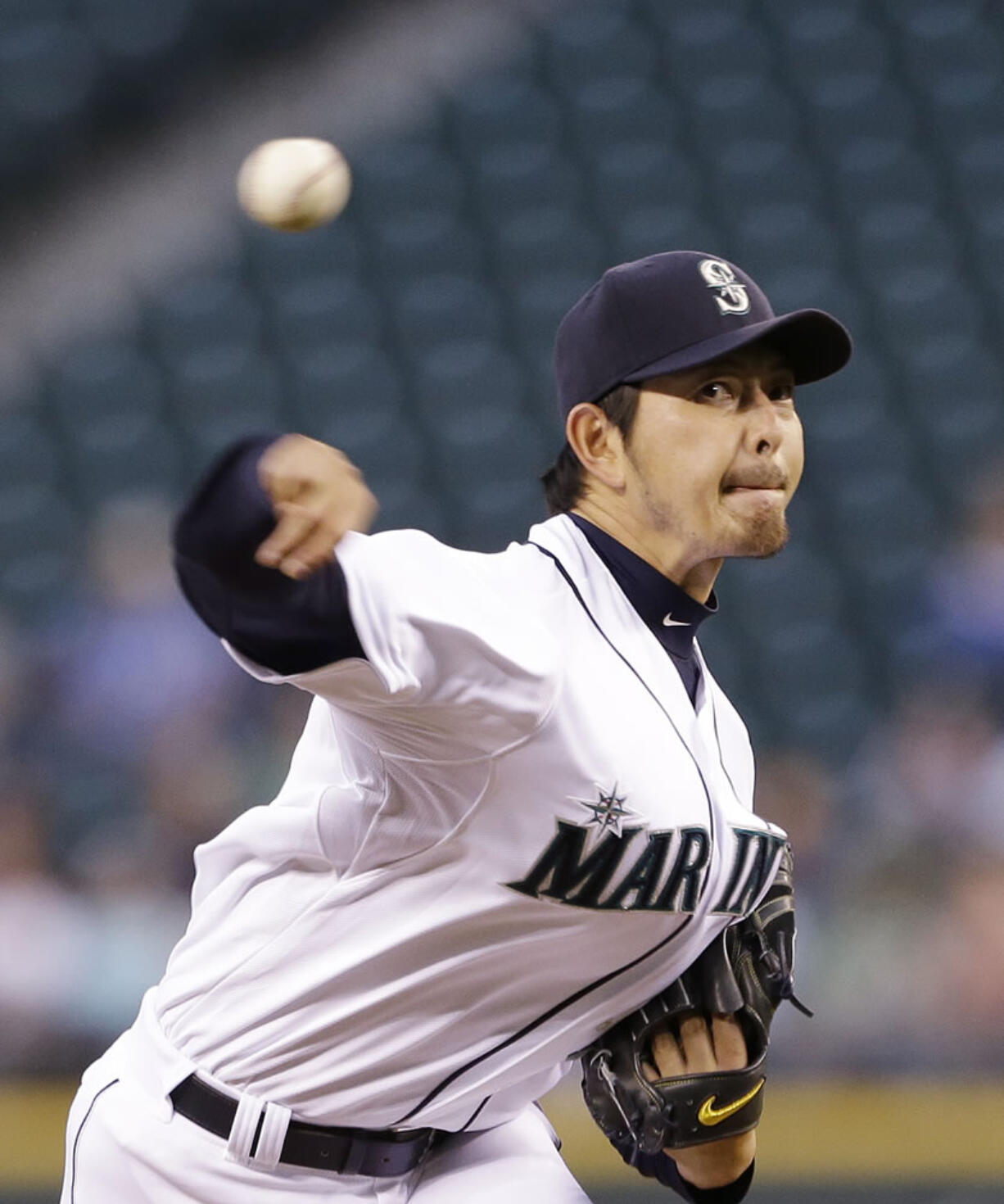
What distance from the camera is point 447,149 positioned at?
756 centimetres

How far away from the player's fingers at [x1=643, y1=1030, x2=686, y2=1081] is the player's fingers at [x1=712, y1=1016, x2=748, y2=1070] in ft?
0.18

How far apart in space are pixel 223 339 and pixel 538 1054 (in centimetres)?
522

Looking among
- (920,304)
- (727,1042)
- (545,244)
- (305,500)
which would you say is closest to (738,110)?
(545,244)

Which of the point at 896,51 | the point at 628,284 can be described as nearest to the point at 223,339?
the point at 896,51

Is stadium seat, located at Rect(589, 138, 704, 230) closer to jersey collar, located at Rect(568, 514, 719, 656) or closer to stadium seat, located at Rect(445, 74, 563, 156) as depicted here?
stadium seat, located at Rect(445, 74, 563, 156)

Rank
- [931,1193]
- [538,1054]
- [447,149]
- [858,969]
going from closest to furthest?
[538,1054], [931,1193], [858,969], [447,149]

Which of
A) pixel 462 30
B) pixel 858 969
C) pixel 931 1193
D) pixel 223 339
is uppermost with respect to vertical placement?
pixel 462 30

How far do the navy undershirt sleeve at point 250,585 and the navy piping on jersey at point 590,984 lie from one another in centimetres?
52

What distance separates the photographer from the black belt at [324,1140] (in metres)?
2.15

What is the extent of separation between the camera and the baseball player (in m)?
1.93

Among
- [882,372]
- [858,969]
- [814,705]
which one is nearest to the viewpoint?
[858,969]

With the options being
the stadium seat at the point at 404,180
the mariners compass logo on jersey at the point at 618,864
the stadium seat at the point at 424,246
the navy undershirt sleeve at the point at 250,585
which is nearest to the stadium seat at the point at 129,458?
the stadium seat at the point at 424,246

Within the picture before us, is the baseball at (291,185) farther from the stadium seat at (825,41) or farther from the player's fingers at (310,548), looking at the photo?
the stadium seat at (825,41)

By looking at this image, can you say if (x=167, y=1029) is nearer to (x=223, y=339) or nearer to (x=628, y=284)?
(x=628, y=284)
